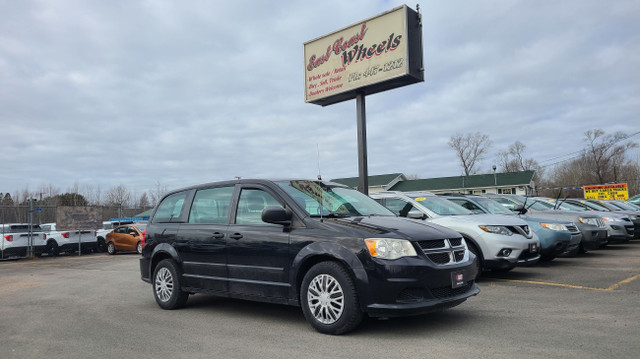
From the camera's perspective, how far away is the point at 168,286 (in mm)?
6945

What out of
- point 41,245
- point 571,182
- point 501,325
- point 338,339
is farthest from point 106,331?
point 571,182

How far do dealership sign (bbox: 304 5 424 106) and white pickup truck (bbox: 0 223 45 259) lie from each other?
12.1 m

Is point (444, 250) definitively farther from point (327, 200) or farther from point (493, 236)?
point (493, 236)

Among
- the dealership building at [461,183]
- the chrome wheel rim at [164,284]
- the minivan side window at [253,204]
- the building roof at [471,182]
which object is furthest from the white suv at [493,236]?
the building roof at [471,182]

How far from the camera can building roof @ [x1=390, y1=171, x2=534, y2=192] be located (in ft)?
178

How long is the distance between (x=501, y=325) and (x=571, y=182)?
81617 mm

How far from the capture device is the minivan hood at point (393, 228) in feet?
16.6

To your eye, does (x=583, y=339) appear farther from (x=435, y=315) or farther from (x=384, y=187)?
(x=384, y=187)

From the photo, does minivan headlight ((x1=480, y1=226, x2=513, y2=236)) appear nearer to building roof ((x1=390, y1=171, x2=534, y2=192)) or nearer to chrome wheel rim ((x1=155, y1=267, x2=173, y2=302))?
chrome wheel rim ((x1=155, y1=267, x2=173, y2=302))

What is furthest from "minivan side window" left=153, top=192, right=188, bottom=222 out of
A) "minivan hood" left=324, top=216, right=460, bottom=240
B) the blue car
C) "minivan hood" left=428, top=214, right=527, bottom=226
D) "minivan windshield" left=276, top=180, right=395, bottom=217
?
the blue car

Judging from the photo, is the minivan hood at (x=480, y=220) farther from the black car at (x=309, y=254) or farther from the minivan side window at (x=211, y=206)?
the minivan side window at (x=211, y=206)

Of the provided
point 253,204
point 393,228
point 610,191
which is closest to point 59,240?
point 253,204

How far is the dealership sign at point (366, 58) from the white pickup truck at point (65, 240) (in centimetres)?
1178

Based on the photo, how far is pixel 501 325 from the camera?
533 centimetres
